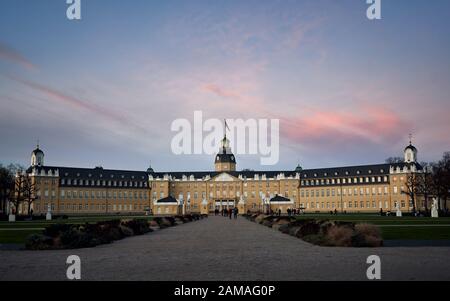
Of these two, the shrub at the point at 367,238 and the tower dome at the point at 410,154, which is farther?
the tower dome at the point at 410,154

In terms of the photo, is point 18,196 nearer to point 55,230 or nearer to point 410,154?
point 55,230

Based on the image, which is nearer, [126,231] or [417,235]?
[417,235]

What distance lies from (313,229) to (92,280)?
60.0 feet

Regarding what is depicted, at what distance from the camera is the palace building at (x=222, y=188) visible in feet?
455

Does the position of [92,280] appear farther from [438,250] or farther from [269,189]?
[269,189]

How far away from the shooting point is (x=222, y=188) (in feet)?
545

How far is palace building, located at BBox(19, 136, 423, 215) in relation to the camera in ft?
455

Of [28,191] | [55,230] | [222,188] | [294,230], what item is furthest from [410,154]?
[55,230]

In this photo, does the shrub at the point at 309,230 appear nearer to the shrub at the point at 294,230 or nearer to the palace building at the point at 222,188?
the shrub at the point at 294,230

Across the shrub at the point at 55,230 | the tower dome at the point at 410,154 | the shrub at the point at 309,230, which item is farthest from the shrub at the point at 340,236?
the tower dome at the point at 410,154

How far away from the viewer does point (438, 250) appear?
1930 centimetres
